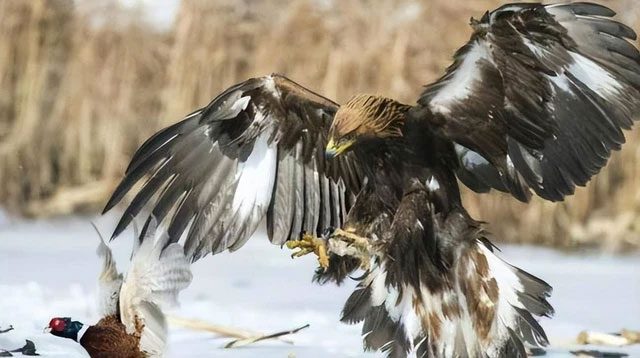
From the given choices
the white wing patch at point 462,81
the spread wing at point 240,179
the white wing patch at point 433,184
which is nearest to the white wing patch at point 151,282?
the spread wing at point 240,179

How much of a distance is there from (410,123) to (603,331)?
1726mm

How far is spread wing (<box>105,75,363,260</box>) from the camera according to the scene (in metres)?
3.50

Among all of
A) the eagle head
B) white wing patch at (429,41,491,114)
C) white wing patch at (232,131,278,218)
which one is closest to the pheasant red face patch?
white wing patch at (232,131,278,218)

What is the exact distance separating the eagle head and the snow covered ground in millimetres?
1079

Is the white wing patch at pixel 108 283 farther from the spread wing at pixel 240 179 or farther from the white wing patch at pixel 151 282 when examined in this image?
the spread wing at pixel 240 179

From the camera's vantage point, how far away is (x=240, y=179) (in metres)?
3.58

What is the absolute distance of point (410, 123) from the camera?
3.10m

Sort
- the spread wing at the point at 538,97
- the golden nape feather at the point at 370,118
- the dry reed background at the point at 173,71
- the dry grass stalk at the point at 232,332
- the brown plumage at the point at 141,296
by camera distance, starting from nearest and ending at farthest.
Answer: the spread wing at the point at 538,97, the golden nape feather at the point at 370,118, the brown plumage at the point at 141,296, the dry grass stalk at the point at 232,332, the dry reed background at the point at 173,71

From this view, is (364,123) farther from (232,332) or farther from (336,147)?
(232,332)

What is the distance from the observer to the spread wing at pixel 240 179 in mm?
3502

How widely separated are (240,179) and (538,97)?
1098 mm

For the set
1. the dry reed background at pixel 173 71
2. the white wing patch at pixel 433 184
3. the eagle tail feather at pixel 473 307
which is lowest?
the eagle tail feather at pixel 473 307

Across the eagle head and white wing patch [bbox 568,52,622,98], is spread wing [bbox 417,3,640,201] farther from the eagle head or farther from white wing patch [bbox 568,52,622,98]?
the eagle head

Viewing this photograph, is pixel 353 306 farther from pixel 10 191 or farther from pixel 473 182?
pixel 10 191
